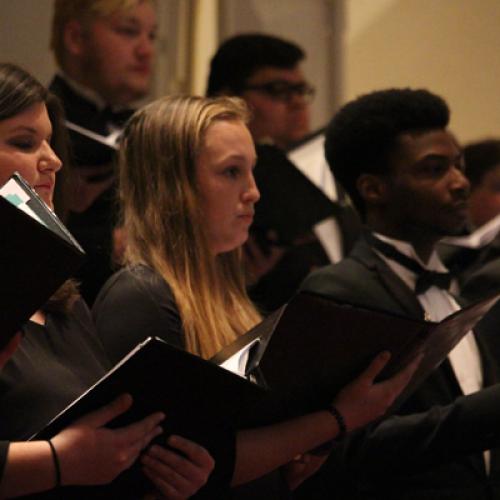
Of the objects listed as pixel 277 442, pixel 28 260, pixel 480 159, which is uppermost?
pixel 28 260

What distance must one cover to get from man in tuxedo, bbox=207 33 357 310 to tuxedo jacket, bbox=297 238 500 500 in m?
0.44

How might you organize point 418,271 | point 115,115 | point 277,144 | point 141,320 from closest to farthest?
point 141,320, point 418,271, point 115,115, point 277,144

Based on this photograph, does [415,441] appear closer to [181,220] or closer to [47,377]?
[181,220]

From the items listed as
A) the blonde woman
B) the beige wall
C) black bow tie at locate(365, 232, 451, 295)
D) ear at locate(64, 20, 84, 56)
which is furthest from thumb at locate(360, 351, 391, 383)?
the beige wall

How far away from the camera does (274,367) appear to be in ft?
6.65

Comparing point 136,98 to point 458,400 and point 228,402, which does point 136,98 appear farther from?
point 228,402

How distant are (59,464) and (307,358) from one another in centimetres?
47

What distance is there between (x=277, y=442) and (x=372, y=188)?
3.87ft

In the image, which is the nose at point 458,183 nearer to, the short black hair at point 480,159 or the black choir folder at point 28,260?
the short black hair at point 480,159

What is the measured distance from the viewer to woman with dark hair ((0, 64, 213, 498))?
1.77m

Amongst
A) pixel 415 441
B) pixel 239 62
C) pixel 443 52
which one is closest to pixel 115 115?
pixel 239 62

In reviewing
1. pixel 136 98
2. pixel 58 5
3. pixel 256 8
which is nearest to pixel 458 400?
pixel 136 98

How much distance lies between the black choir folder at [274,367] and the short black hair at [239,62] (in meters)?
1.68

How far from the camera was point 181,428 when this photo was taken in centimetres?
193
